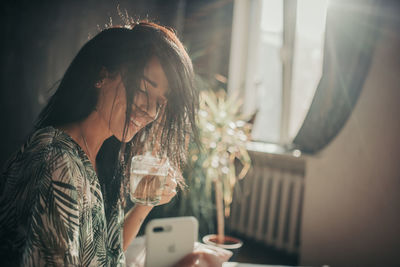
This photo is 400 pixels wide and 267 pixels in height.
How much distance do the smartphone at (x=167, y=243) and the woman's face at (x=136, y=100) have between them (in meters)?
0.42

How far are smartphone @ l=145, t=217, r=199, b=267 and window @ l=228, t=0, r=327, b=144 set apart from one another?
188 centimetres

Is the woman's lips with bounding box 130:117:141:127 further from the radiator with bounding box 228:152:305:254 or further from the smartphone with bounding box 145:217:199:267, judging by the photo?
the radiator with bounding box 228:152:305:254

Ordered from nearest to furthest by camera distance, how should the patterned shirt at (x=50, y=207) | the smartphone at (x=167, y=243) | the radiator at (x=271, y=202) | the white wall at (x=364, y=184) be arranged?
1. the patterned shirt at (x=50, y=207)
2. the smartphone at (x=167, y=243)
3. the white wall at (x=364, y=184)
4. the radiator at (x=271, y=202)

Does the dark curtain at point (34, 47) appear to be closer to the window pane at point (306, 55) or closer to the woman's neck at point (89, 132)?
the woman's neck at point (89, 132)

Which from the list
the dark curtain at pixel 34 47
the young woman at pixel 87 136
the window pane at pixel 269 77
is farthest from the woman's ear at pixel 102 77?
the window pane at pixel 269 77

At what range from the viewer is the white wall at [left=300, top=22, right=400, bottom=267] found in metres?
2.26

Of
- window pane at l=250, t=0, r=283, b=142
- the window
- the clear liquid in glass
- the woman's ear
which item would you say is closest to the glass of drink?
the clear liquid in glass

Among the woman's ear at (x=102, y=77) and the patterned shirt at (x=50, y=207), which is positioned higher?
the woman's ear at (x=102, y=77)

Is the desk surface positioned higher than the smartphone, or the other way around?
the smartphone

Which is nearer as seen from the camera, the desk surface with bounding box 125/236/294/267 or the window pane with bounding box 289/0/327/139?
the desk surface with bounding box 125/236/294/267

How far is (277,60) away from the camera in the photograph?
11.4 ft

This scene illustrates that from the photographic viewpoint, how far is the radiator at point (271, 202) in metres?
2.96

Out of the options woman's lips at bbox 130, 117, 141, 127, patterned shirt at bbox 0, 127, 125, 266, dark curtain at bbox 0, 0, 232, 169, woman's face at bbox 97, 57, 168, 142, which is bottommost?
patterned shirt at bbox 0, 127, 125, 266

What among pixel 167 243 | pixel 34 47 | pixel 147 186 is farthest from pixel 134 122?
pixel 34 47
